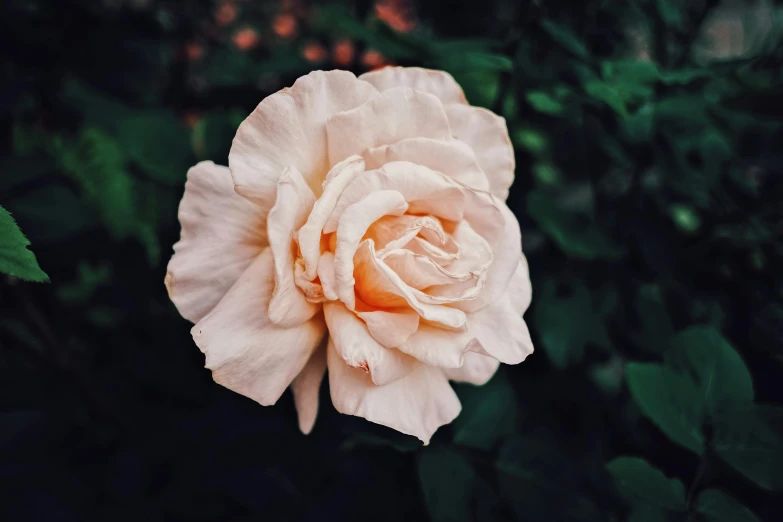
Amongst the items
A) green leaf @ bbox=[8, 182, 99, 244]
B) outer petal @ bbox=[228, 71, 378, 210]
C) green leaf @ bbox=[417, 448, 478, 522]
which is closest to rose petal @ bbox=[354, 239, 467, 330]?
outer petal @ bbox=[228, 71, 378, 210]

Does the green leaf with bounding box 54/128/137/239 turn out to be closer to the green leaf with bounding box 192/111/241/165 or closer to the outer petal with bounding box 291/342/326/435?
the green leaf with bounding box 192/111/241/165

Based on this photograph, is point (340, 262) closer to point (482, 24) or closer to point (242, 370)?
point (242, 370)

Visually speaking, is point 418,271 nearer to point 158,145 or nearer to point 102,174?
point 158,145

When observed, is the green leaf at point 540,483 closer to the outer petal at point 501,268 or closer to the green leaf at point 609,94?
the outer petal at point 501,268

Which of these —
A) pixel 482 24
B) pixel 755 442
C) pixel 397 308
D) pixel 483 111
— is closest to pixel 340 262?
pixel 397 308

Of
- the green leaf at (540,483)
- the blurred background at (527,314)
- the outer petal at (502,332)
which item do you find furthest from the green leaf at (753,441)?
the outer petal at (502,332)

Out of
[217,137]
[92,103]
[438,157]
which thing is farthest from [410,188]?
[92,103]

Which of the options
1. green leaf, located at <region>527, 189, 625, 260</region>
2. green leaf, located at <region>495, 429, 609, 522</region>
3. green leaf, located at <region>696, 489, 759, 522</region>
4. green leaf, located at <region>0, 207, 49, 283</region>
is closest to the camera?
green leaf, located at <region>0, 207, 49, 283</region>
